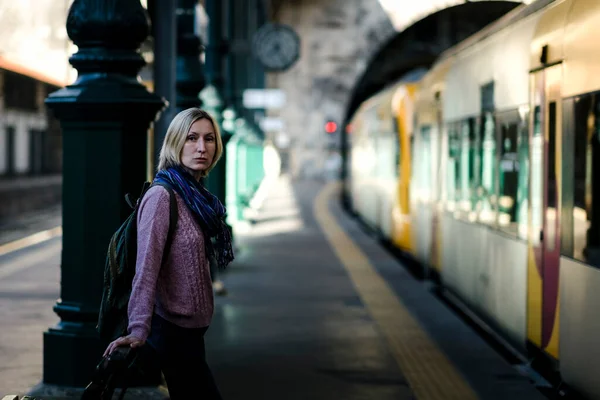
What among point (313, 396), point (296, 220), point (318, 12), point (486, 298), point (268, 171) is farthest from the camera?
point (268, 171)

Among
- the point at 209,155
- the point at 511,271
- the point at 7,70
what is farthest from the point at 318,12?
the point at 209,155

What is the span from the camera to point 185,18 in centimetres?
1016

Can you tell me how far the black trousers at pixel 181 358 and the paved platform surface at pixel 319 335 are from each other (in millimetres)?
2331

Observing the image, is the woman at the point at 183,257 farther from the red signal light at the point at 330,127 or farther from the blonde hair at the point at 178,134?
the red signal light at the point at 330,127

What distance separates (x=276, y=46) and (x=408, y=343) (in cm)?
1897

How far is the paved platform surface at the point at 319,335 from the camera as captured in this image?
6.77 metres

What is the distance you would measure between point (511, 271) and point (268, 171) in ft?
188

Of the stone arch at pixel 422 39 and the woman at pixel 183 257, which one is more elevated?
the stone arch at pixel 422 39

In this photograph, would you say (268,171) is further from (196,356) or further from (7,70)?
(196,356)

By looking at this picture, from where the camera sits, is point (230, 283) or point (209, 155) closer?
point (209, 155)

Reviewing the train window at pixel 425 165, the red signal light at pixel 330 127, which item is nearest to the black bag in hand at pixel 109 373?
the train window at pixel 425 165

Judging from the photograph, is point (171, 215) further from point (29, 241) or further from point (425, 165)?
point (29, 241)

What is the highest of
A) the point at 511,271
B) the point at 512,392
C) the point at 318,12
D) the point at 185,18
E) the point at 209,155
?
the point at 318,12

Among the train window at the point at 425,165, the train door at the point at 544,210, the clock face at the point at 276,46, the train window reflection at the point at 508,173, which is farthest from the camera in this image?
the clock face at the point at 276,46
